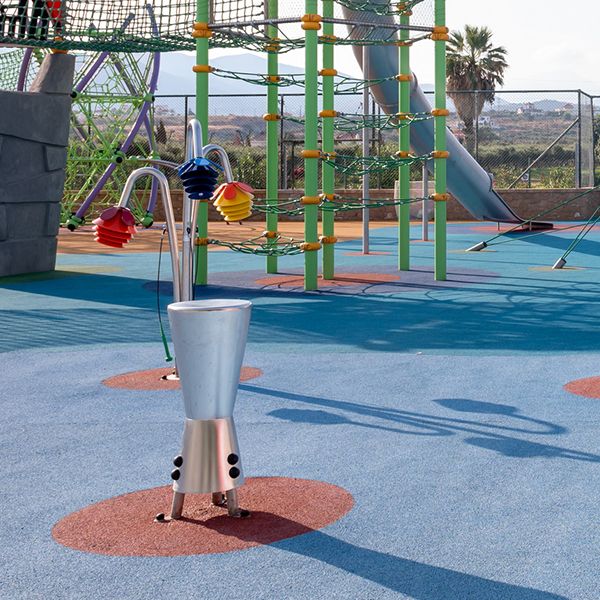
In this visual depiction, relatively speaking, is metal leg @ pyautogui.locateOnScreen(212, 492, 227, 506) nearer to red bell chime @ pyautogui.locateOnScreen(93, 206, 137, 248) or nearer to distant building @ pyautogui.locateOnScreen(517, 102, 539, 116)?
red bell chime @ pyautogui.locateOnScreen(93, 206, 137, 248)

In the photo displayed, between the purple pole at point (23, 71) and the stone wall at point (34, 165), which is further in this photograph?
the purple pole at point (23, 71)

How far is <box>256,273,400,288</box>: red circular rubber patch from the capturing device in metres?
11.7

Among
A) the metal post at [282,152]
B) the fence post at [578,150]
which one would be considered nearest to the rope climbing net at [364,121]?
the metal post at [282,152]

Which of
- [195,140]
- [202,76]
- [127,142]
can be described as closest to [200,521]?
[195,140]

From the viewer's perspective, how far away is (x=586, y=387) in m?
6.00

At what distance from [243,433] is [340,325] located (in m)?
3.58

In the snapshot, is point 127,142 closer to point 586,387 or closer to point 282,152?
point 282,152

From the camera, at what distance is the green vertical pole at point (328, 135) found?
11.6 m

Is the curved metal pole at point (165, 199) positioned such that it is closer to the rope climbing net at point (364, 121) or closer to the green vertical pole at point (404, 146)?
the rope climbing net at point (364, 121)

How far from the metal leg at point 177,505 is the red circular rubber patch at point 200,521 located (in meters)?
0.03

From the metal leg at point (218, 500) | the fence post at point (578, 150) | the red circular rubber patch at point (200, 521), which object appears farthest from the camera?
the fence post at point (578, 150)

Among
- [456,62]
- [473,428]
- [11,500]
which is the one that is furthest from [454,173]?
[456,62]

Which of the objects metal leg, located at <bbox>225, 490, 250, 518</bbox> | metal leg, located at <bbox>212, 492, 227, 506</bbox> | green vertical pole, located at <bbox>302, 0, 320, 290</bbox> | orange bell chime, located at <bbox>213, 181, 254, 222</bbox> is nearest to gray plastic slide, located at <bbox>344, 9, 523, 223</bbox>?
green vertical pole, located at <bbox>302, 0, 320, 290</bbox>

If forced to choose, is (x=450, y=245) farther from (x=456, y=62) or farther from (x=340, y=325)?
(x=456, y=62)
